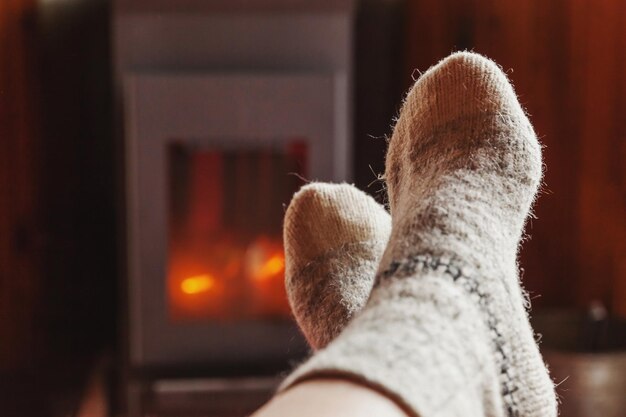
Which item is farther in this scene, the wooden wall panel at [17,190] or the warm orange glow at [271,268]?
the warm orange glow at [271,268]

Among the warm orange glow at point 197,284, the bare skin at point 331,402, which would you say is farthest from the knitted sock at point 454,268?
the warm orange glow at point 197,284

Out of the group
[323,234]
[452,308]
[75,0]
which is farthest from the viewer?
[75,0]

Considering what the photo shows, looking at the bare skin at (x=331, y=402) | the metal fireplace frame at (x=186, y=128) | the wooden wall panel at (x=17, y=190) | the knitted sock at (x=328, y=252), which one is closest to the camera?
the bare skin at (x=331, y=402)

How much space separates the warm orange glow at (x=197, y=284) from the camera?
1365 millimetres

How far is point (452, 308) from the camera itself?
516 millimetres

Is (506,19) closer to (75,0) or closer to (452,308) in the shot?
(75,0)

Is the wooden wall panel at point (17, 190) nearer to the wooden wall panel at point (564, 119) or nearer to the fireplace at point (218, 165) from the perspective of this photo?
the fireplace at point (218, 165)

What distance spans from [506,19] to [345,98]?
Result: 12.0 inches

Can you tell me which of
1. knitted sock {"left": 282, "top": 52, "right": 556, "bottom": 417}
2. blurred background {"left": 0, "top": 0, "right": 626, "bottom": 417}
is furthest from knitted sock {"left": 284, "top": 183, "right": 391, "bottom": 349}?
blurred background {"left": 0, "top": 0, "right": 626, "bottom": 417}

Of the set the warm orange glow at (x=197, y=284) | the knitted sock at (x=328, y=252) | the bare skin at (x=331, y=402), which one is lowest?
the warm orange glow at (x=197, y=284)

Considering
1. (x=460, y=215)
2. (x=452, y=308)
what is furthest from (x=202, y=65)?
(x=452, y=308)

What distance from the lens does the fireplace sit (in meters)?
1.32

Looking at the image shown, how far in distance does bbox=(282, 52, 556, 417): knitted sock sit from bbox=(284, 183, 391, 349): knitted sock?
7 cm

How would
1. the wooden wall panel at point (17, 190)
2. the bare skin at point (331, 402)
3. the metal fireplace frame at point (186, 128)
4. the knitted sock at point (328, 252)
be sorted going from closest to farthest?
the bare skin at point (331, 402)
the knitted sock at point (328, 252)
the wooden wall panel at point (17, 190)
the metal fireplace frame at point (186, 128)
